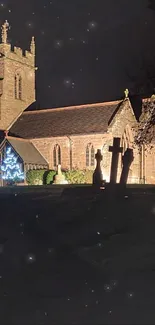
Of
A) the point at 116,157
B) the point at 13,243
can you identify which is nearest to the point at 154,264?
the point at 13,243

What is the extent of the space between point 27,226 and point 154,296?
17.1 ft

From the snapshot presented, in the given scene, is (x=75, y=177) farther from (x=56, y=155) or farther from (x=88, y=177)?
(x=56, y=155)

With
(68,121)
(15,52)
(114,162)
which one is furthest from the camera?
(15,52)

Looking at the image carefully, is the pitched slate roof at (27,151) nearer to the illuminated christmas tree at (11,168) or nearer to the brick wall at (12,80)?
the illuminated christmas tree at (11,168)

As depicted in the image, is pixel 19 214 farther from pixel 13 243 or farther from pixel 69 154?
pixel 69 154

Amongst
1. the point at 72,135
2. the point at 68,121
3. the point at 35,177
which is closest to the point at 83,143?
the point at 72,135

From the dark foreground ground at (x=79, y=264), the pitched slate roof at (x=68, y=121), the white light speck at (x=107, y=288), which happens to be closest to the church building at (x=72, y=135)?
the pitched slate roof at (x=68, y=121)

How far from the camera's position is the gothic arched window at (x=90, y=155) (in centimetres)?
4062

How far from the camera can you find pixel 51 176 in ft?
121

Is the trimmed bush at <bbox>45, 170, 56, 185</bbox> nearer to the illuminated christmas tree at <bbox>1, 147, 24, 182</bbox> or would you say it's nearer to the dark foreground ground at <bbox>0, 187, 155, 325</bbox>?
the illuminated christmas tree at <bbox>1, 147, 24, 182</bbox>

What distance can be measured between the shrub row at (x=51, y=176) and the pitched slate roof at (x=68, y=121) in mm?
4068

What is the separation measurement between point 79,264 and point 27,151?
32008 millimetres

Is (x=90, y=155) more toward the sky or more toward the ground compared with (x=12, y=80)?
more toward the ground

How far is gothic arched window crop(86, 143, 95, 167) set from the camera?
40.6 meters
